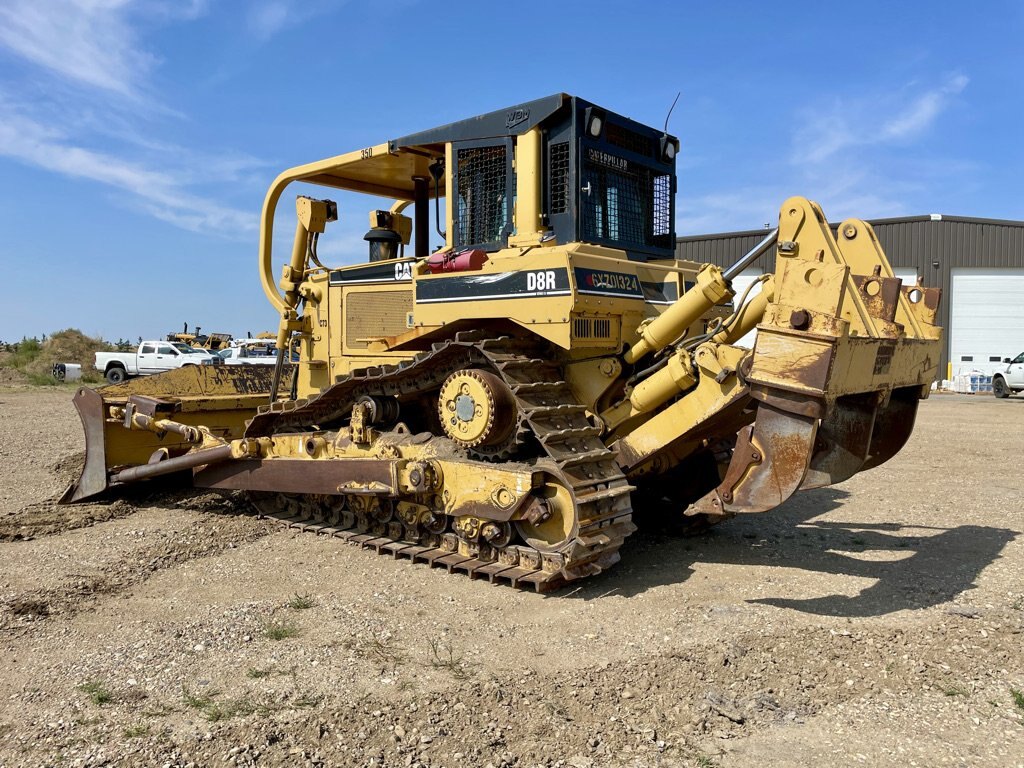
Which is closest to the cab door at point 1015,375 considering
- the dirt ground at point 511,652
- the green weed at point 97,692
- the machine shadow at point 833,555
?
the dirt ground at point 511,652

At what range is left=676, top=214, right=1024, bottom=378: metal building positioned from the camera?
102ft

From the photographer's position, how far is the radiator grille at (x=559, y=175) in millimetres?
6344

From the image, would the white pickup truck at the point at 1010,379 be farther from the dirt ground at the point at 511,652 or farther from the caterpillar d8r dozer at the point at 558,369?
the caterpillar d8r dozer at the point at 558,369

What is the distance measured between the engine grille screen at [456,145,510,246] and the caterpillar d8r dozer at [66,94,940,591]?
0.8 inches

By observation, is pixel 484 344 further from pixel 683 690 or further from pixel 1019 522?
pixel 1019 522

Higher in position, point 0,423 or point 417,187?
point 417,187

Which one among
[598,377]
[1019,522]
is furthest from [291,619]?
[1019,522]

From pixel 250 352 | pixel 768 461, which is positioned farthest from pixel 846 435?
pixel 250 352

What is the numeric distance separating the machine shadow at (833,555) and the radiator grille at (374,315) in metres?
2.92

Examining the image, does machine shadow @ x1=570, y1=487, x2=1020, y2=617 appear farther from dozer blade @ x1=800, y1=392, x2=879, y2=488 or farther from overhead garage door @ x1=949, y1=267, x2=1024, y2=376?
overhead garage door @ x1=949, y1=267, x2=1024, y2=376

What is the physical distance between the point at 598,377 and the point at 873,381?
6.44ft

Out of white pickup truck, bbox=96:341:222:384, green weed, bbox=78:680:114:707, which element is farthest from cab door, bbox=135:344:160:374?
green weed, bbox=78:680:114:707

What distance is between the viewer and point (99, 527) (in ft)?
25.5

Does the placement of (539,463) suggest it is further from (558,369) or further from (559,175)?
(559,175)
